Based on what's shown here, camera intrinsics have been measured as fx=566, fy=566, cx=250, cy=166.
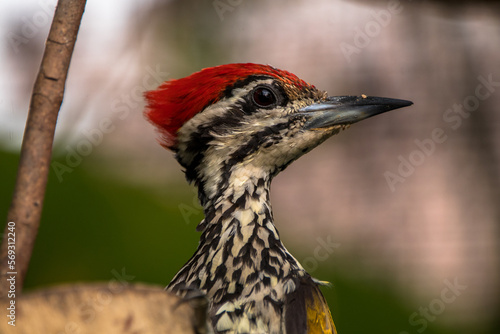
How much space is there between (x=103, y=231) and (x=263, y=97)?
6.28 ft

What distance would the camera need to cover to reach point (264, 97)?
8.18 ft

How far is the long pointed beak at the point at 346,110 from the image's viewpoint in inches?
97.8

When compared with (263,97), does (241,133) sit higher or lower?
lower

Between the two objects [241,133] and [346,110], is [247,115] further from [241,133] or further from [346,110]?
[346,110]

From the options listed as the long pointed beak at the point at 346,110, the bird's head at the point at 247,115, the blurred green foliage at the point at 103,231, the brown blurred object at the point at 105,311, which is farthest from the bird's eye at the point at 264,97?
the blurred green foliage at the point at 103,231

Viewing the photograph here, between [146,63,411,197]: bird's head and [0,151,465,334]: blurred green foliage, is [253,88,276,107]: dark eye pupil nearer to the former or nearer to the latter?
[146,63,411,197]: bird's head

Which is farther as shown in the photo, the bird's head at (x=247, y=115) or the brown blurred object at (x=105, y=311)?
the bird's head at (x=247, y=115)

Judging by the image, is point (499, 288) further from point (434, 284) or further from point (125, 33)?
point (125, 33)

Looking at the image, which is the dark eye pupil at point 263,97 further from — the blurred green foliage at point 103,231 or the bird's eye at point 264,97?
the blurred green foliage at point 103,231

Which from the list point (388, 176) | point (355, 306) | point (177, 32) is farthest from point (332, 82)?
point (355, 306)

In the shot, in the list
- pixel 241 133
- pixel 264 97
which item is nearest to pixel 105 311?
pixel 241 133

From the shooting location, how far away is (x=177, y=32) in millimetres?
5465

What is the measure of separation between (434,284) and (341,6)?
308 cm

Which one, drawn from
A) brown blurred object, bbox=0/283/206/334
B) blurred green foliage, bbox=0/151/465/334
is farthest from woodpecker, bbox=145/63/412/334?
blurred green foliage, bbox=0/151/465/334
